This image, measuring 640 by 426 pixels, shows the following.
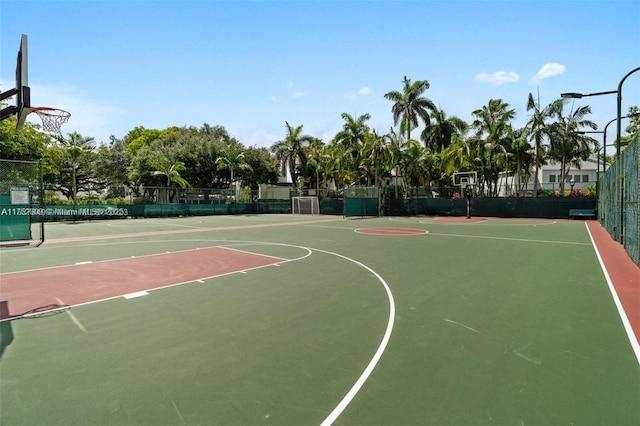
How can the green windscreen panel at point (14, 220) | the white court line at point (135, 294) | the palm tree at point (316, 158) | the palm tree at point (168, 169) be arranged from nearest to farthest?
the white court line at point (135, 294), the green windscreen panel at point (14, 220), the palm tree at point (168, 169), the palm tree at point (316, 158)

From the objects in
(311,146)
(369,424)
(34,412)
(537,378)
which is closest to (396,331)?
(537,378)

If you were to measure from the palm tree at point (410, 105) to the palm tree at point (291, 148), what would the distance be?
437 inches

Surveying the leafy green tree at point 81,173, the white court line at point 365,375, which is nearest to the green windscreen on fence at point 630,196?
the white court line at point 365,375

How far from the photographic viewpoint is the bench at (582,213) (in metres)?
28.6

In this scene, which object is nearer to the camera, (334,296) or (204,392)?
(204,392)

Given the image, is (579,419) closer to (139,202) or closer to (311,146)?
(139,202)

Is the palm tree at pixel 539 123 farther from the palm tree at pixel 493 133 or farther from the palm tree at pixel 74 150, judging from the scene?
the palm tree at pixel 74 150

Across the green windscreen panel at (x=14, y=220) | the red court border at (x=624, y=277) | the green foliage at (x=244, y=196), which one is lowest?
the red court border at (x=624, y=277)

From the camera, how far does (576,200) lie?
29625mm

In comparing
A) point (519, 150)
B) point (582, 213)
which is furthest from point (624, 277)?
point (519, 150)

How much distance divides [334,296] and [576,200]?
100 feet

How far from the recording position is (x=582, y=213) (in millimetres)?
28938

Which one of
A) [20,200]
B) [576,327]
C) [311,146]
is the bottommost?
[576,327]

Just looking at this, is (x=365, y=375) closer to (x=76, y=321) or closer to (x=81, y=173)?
(x=76, y=321)
